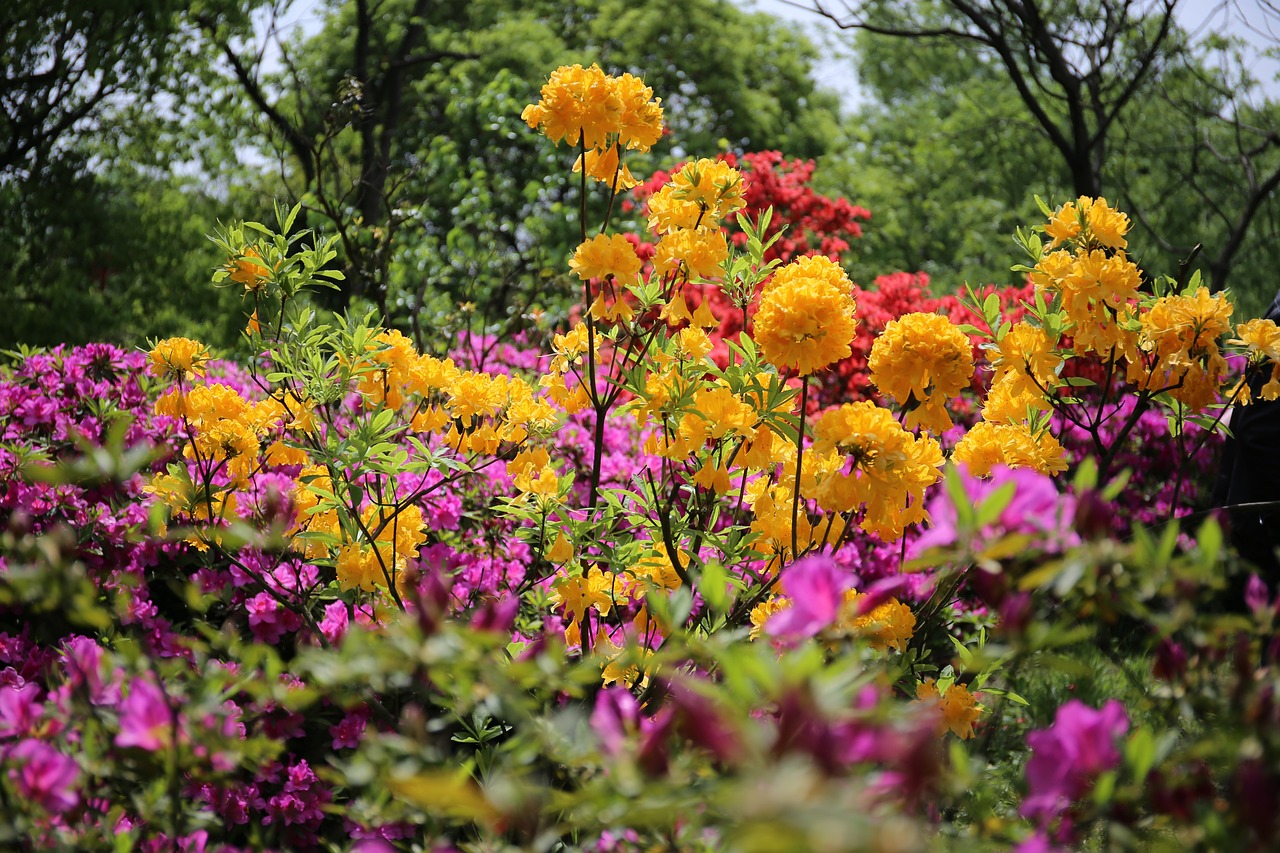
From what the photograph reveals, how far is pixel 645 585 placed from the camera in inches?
68.1

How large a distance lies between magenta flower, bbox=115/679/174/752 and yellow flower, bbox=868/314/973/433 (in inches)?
45.5

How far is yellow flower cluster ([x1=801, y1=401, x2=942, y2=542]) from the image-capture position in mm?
1487

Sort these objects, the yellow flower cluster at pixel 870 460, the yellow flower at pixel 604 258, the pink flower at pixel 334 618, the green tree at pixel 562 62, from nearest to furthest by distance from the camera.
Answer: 1. the yellow flower cluster at pixel 870 460
2. the yellow flower at pixel 604 258
3. the pink flower at pixel 334 618
4. the green tree at pixel 562 62

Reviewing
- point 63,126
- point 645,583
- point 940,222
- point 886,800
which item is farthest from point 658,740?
point 940,222

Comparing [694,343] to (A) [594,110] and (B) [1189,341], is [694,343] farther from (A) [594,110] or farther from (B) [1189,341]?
(B) [1189,341]

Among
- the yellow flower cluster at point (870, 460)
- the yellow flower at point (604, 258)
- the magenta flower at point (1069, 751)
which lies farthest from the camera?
the yellow flower at point (604, 258)

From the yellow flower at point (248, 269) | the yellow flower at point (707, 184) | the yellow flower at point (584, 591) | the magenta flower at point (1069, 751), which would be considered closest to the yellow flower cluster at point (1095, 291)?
the yellow flower at point (707, 184)

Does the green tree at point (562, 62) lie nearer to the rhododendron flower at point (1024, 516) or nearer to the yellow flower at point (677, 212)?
the yellow flower at point (677, 212)

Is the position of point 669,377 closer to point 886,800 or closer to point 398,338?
point 398,338

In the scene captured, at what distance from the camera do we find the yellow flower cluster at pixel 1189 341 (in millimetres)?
1763

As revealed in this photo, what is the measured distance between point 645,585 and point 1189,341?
3.58 ft

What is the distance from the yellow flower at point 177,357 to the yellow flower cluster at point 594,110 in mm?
865

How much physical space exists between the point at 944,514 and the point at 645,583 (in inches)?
37.3

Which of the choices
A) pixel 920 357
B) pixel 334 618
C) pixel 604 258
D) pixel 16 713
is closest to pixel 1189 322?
pixel 920 357
